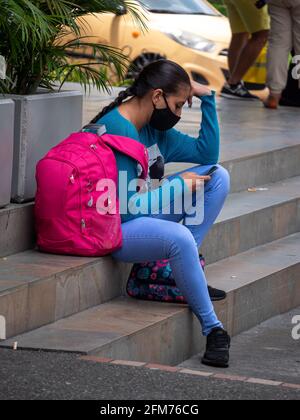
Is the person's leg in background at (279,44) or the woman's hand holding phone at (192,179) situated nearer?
the woman's hand holding phone at (192,179)

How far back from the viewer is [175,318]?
5.69 metres

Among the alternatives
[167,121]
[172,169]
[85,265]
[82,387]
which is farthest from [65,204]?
[172,169]

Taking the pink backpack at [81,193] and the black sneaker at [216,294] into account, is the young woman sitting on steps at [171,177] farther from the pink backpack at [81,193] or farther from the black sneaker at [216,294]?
the black sneaker at [216,294]

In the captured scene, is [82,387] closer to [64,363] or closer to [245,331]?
[64,363]

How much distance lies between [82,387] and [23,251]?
56.8 inches

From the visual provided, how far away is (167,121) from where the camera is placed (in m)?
5.80

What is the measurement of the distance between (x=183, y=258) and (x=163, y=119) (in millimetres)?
725

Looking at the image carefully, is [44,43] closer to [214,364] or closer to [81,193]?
[81,193]

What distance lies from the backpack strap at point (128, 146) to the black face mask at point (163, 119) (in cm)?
22

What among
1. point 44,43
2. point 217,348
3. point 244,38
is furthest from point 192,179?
point 244,38

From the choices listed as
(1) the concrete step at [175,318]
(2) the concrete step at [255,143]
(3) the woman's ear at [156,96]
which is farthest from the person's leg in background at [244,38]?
(3) the woman's ear at [156,96]

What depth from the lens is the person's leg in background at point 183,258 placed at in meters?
5.47

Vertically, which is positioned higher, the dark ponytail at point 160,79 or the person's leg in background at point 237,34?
the dark ponytail at point 160,79

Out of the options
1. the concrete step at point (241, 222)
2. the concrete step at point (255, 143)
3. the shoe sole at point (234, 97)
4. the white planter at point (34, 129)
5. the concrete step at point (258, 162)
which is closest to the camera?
the concrete step at point (241, 222)
